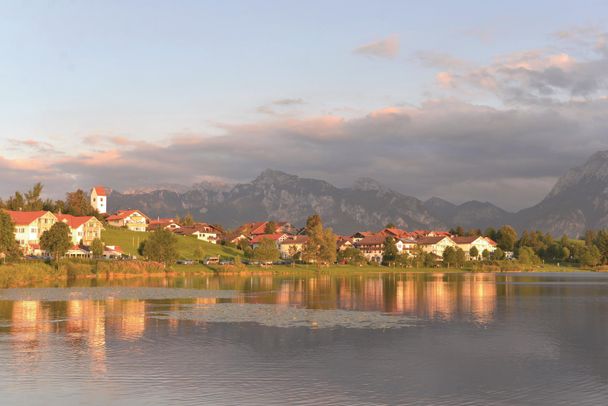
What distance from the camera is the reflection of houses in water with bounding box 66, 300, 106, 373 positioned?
3991cm

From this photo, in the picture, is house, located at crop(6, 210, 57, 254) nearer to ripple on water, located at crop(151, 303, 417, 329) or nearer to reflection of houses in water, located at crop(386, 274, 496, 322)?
reflection of houses in water, located at crop(386, 274, 496, 322)

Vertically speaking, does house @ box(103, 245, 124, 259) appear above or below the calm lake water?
above

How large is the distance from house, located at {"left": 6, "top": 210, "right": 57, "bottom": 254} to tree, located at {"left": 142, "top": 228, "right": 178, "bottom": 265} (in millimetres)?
40974

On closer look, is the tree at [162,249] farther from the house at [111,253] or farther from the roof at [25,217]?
the roof at [25,217]

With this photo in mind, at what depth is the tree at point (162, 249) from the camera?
156m

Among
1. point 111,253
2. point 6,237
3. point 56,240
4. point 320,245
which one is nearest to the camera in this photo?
point 6,237

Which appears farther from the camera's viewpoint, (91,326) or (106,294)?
(106,294)

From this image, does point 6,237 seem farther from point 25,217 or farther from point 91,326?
point 91,326

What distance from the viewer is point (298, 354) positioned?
41.3 m

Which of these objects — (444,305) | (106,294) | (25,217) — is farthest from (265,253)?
(444,305)

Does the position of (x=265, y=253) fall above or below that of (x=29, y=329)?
above

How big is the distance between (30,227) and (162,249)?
2106 inches

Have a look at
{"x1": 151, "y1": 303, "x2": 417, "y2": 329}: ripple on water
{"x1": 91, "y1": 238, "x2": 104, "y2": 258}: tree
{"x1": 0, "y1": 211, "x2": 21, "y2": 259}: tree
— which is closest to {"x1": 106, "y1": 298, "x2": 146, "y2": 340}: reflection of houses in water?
{"x1": 151, "y1": 303, "x2": 417, "y2": 329}: ripple on water

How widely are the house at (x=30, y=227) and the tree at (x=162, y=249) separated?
4097 centimetres
